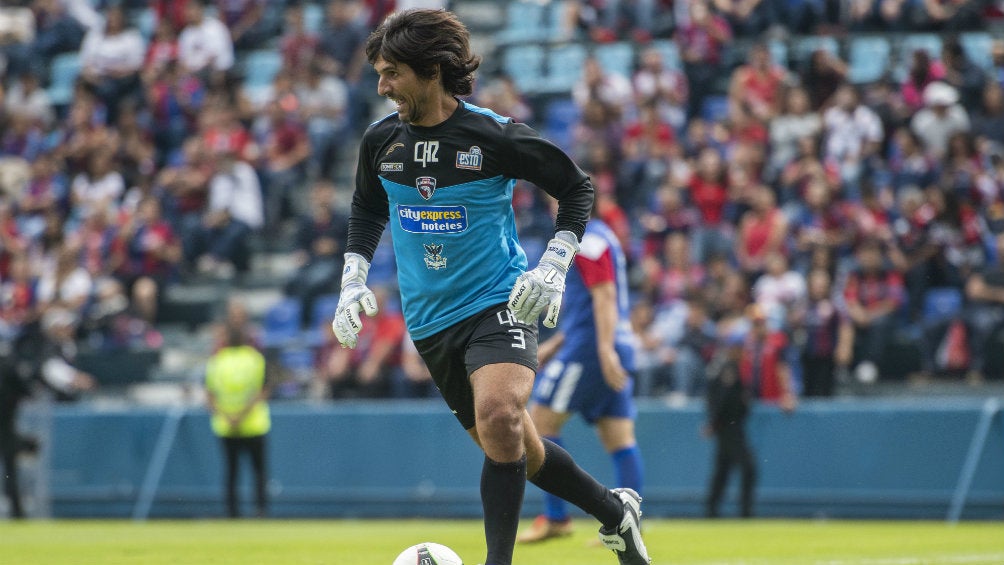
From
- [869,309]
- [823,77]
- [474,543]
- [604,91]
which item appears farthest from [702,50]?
[474,543]

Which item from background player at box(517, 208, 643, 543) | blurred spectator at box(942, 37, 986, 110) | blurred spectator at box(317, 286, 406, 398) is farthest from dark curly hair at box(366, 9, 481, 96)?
blurred spectator at box(942, 37, 986, 110)

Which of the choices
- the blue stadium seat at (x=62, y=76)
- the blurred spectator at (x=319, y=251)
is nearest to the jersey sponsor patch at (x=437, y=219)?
the blurred spectator at (x=319, y=251)

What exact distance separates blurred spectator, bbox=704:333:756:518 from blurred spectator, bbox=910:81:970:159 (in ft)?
11.5

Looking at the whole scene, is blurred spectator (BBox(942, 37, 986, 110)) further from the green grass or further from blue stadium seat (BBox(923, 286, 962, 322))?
the green grass

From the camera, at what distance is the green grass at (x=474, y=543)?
985 centimetres

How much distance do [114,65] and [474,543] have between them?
15.1m

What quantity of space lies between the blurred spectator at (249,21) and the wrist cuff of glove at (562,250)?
19.4 m

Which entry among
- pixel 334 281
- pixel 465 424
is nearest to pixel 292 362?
pixel 334 281

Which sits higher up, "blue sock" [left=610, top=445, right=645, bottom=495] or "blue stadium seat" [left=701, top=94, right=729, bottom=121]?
"blue stadium seat" [left=701, top=94, right=729, bottom=121]

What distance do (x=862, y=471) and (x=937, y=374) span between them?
4.15 feet

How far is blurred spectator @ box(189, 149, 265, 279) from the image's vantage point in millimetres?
21703

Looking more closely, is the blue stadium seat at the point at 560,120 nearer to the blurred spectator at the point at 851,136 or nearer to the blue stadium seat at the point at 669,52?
the blue stadium seat at the point at 669,52

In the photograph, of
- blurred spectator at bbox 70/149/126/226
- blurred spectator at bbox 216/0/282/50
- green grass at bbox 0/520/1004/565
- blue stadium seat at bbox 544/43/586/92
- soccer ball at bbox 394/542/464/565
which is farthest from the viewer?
blurred spectator at bbox 216/0/282/50

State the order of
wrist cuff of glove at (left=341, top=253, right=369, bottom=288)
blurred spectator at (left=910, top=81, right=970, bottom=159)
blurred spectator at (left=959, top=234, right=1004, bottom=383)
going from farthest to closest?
blurred spectator at (left=910, top=81, right=970, bottom=159) < blurred spectator at (left=959, top=234, right=1004, bottom=383) < wrist cuff of glove at (left=341, top=253, right=369, bottom=288)
